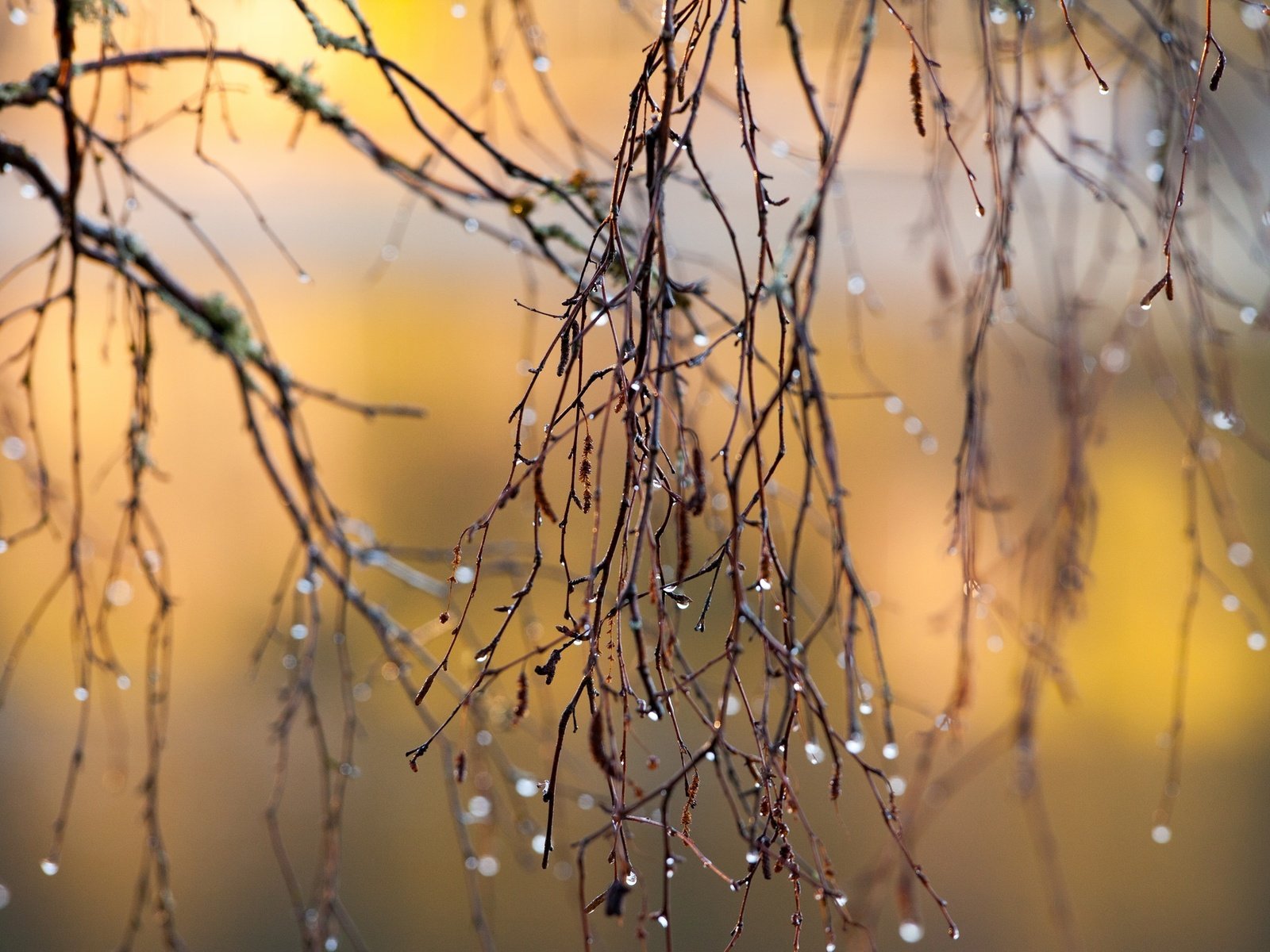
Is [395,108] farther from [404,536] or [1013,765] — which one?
[1013,765]

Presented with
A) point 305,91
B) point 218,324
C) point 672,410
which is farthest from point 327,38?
point 672,410

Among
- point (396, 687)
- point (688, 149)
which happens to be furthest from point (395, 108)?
point (688, 149)

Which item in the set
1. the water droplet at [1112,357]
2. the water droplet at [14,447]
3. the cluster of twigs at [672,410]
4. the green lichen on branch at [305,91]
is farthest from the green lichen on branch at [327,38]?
the water droplet at [1112,357]

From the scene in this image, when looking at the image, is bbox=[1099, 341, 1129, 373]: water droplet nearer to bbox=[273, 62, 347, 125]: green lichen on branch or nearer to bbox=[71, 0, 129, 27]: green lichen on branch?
bbox=[273, 62, 347, 125]: green lichen on branch

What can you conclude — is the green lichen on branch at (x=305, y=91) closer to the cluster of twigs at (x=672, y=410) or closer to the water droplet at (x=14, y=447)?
the cluster of twigs at (x=672, y=410)

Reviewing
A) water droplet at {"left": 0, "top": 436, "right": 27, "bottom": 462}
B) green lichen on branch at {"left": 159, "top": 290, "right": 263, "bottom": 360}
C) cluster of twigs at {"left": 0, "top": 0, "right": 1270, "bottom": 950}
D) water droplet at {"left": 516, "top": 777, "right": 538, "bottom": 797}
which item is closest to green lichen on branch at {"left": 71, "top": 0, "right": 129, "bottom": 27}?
cluster of twigs at {"left": 0, "top": 0, "right": 1270, "bottom": 950}
